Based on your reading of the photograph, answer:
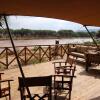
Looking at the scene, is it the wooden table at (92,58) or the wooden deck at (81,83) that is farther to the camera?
the wooden table at (92,58)

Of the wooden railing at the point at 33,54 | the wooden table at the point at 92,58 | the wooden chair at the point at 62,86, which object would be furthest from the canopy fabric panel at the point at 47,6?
the wooden railing at the point at 33,54

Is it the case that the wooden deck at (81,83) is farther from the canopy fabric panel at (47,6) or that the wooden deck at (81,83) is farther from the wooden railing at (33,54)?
the canopy fabric panel at (47,6)

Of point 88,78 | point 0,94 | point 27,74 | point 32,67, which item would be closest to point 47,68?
point 32,67

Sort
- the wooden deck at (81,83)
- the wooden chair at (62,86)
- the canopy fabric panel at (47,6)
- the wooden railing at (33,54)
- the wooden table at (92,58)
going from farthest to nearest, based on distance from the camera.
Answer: the wooden railing at (33,54)
the wooden table at (92,58)
the wooden deck at (81,83)
the wooden chair at (62,86)
the canopy fabric panel at (47,6)

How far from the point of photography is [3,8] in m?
1.88

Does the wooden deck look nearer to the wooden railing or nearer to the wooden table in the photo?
the wooden table

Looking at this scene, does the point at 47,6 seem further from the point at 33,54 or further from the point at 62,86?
the point at 33,54

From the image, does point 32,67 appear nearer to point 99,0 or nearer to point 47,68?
point 47,68

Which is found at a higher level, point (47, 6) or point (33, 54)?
point (47, 6)

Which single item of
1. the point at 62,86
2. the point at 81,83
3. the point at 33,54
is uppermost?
the point at 33,54

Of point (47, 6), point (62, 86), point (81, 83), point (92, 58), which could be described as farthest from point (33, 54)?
point (47, 6)

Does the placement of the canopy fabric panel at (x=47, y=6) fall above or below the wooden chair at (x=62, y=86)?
above

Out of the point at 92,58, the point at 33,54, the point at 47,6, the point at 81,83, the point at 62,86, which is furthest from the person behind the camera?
the point at 33,54

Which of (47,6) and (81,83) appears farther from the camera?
(81,83)
